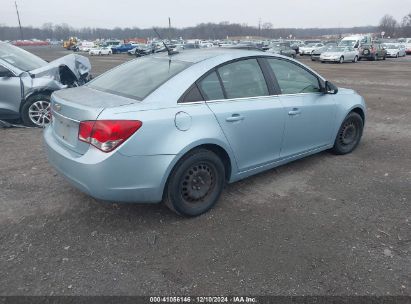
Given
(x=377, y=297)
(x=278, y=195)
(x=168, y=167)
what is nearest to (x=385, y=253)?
(x=377, y=297)

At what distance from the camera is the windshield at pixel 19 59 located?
714cm

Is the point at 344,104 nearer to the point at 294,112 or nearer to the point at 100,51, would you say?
the point at 294,112

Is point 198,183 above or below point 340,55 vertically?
above

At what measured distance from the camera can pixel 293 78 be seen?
14.8ft

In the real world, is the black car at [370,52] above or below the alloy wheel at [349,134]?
below

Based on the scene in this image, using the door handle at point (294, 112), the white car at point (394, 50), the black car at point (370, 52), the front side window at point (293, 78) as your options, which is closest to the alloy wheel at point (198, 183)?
the door handle at point (294, 112)

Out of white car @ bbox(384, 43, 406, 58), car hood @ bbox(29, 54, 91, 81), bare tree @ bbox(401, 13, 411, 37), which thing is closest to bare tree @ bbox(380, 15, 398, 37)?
bare tree @ bbox(401, 13, 411, 37)

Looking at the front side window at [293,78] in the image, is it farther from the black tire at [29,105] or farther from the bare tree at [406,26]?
the bare tree at [406,26]

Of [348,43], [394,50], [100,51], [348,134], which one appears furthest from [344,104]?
[100,51]

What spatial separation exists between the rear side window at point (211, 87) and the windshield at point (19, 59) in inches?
199

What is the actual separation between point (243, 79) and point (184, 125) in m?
1.05

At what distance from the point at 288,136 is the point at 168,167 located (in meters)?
1.75

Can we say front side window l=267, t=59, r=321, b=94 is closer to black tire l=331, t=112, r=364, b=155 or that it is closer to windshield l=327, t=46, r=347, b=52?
black tire l=331, t=112, r=364, b=155

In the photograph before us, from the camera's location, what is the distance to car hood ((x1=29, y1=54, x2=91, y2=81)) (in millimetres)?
7195
